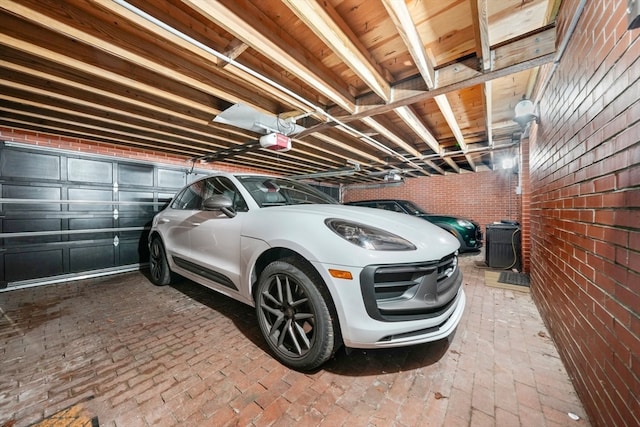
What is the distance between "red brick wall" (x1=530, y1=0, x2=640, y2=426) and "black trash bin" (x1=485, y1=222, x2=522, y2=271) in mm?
2555

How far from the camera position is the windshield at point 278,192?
91.6 inches

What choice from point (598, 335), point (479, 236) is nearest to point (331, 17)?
point (598, 335)

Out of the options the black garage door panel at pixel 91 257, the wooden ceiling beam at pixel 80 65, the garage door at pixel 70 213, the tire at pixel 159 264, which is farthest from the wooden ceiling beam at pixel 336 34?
the black garage door panel at pixel 91 257

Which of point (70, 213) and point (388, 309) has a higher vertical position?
point (70, 213)

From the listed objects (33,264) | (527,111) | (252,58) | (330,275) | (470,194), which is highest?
(252,58)

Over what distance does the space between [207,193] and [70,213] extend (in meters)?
3.42

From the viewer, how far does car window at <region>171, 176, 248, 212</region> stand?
2336mm

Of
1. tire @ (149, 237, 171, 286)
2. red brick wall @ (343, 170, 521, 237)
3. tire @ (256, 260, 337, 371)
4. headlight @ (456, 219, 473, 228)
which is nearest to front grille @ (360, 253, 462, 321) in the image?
tire @ (256, 260, 337, 371)

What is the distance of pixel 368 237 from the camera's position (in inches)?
61.7

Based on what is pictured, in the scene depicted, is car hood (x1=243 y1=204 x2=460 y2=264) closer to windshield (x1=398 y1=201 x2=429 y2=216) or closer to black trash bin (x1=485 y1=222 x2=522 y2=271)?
black trash bin (x1=485 y1=222 x2=522 y2=271)

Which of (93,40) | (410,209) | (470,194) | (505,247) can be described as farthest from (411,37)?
(470,194)

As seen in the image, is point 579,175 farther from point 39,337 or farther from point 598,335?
point 39,337

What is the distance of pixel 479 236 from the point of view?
6336 mm

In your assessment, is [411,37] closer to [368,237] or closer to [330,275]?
[368,237]
